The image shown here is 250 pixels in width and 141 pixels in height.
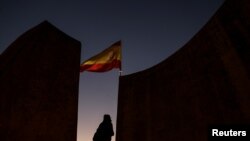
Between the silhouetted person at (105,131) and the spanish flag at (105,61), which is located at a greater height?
the spanish flag at (105,61)

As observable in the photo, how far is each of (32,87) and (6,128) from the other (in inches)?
50.2

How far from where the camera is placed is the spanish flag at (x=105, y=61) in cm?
1109

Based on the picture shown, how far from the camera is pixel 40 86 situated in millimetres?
9594

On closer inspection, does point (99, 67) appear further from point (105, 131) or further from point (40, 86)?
point (105, 131)

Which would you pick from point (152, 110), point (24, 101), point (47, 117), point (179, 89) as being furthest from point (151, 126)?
point (24, 101)

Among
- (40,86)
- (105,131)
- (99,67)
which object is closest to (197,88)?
(105,131)

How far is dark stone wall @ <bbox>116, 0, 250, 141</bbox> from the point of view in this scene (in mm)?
7824

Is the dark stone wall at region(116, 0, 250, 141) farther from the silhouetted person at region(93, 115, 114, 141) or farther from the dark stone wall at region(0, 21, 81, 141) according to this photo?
the silhouetted person at region(93, 115, 114, 141)

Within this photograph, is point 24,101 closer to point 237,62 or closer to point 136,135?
point 136,135

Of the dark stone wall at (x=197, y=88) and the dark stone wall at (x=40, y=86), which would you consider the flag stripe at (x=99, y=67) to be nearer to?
the dark stone wall at (x=40, y=86)

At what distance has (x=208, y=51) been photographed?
8.70 meters

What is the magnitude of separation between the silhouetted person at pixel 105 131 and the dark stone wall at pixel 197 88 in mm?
2611

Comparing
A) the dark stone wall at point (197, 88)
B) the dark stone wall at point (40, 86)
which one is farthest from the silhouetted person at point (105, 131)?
the dark stone wall at point (40, 86)

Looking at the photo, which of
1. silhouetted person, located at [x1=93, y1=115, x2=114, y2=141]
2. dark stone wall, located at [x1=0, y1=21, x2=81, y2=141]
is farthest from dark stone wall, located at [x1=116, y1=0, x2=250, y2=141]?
silhouetted person, located at [x1=93, y1=115, x2=114, y2=141]
